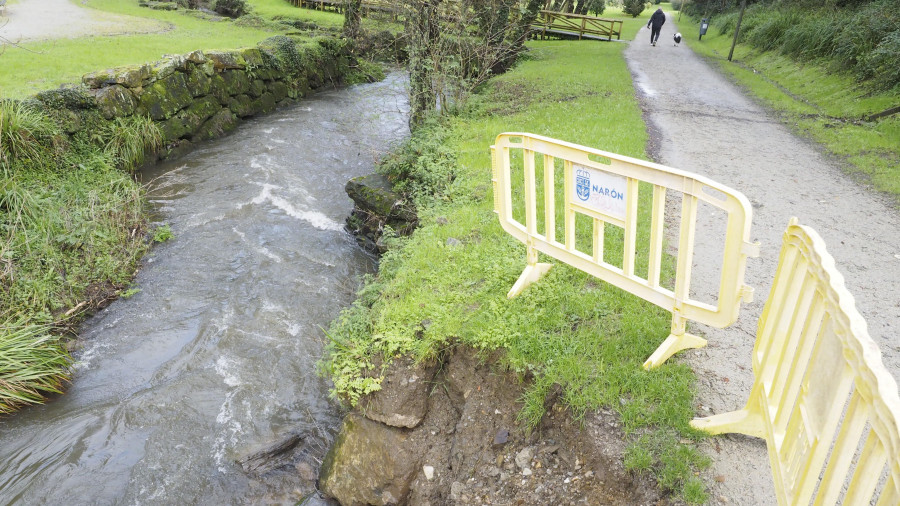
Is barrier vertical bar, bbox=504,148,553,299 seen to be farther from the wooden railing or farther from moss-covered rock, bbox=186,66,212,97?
the wooden railing

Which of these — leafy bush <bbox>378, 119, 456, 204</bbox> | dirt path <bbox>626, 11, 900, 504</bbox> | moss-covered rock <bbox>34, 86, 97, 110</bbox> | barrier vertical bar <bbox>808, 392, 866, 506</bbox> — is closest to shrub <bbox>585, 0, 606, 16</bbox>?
dirt path <bbox>626, 11, 900, 504</bbox>

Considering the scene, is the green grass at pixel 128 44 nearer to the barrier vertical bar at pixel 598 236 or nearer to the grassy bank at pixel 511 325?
the grassy bank at pixel 511 325

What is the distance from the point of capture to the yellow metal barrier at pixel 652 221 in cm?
319

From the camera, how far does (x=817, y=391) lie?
2.18 m

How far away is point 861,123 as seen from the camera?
417 inches

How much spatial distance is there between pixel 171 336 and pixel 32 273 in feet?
7.05

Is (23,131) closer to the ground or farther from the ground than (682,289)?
farther from the ground

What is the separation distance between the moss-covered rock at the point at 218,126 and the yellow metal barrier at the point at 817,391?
13004 millimetres

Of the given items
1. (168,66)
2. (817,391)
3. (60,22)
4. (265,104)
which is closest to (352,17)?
(265,104)

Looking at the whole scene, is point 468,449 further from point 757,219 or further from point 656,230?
point 757,219

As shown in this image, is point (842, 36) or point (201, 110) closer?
point (201, 110)

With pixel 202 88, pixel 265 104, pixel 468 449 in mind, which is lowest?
pixel 468 449

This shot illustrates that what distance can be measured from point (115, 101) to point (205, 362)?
7.50 m

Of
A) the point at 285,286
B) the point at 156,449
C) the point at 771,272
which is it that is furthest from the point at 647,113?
the point at 156,449
